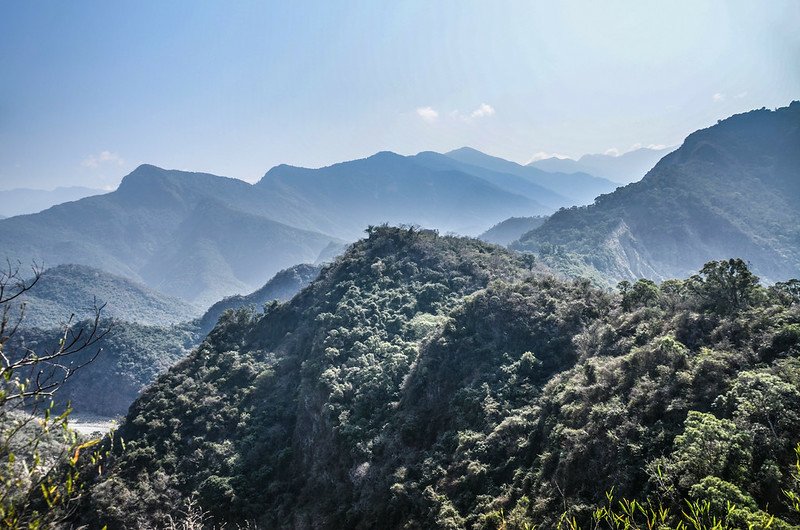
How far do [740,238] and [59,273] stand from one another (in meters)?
249

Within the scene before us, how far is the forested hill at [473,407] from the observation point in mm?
19953

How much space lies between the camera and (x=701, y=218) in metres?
133

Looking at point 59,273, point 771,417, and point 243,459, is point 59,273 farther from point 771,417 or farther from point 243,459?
point 771,417

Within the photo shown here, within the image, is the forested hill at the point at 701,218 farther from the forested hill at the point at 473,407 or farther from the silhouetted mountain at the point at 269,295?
the silhouetted mountain at the point at 269,295

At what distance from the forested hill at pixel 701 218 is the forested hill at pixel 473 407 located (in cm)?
7391

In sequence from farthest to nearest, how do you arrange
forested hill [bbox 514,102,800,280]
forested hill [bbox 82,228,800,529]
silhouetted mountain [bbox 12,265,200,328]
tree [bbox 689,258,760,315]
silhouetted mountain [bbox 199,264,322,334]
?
silhouetted mountain [bbox 12,265,200,328] → silhouetted mountain [bbox 199,264,322,334] → forested hill [bbox 514,102,800,280] → tree [bbox 689,258,760,315] → forested hill [bbox 82,228,800,529]

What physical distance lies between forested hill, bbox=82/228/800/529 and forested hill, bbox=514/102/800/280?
2910 inches

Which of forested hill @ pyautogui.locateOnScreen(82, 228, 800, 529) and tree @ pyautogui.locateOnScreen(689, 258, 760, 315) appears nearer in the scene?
forested hill @ pyautogui.locateOnScreen(82, 228, 800, 529)

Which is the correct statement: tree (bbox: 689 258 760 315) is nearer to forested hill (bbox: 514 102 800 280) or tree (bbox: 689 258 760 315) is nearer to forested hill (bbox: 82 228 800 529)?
forested hill (bbox: 82 228 800 529)

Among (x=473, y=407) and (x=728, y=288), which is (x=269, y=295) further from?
(x=728, y=288)

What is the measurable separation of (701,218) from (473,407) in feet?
436

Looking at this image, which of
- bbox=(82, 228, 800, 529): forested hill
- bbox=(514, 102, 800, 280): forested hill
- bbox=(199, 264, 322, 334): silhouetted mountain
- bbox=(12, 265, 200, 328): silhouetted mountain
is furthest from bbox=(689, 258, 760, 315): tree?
bbox=(12, 265, 200, 328): silhouetted mountain

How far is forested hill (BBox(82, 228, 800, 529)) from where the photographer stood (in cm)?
1995

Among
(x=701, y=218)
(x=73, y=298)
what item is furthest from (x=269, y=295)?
(x=701, y=218)
